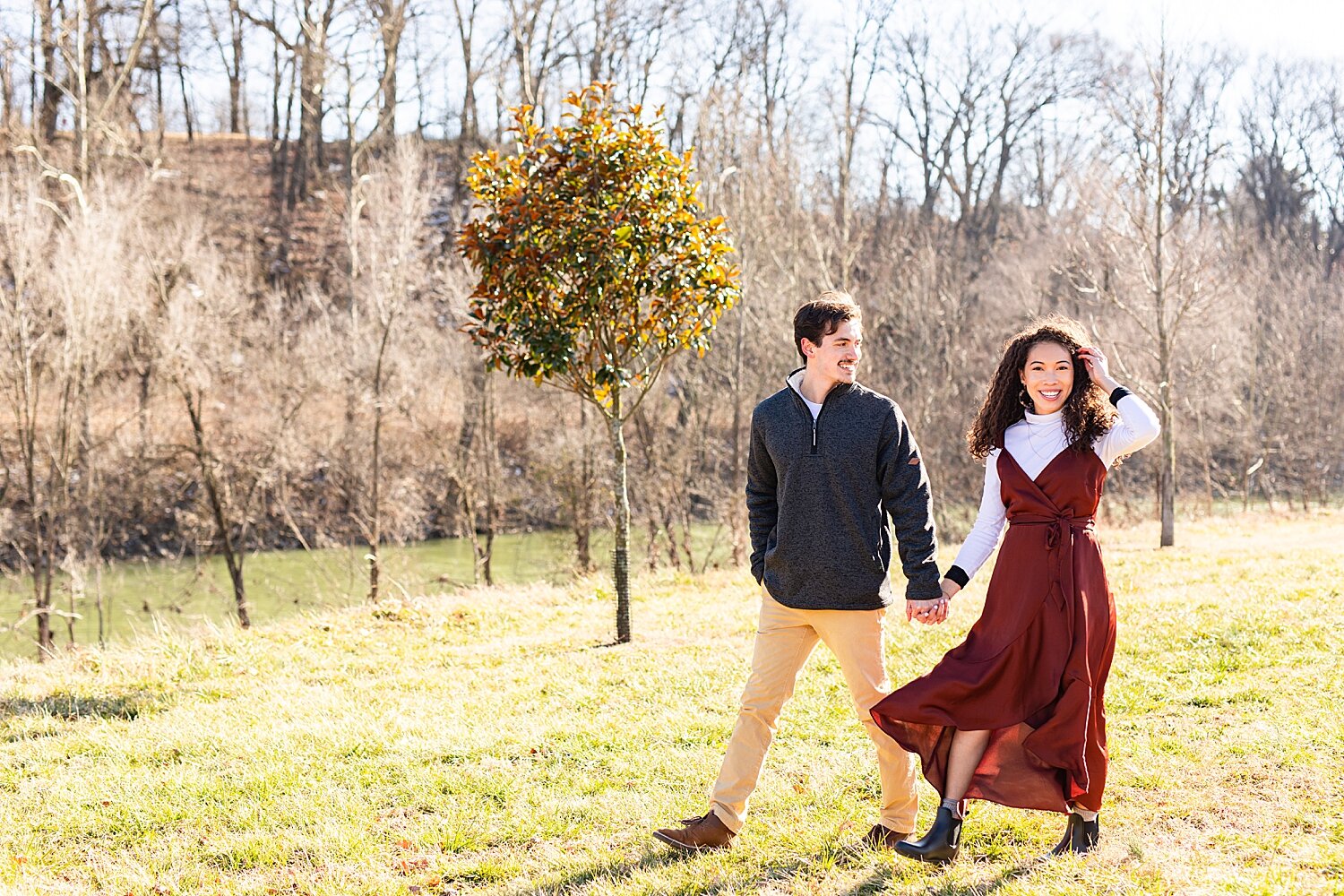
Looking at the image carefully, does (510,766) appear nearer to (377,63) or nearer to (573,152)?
(573,152)

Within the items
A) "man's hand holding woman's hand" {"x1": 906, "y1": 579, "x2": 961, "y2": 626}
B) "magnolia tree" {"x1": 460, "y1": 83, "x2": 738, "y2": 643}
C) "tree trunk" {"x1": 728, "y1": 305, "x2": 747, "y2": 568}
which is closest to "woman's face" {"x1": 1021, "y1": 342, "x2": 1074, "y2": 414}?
"man's hand holding woman's hand" {"x1": 906, "y1": 579, "x2": 961, "y2": 626}

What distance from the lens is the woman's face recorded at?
394 cm

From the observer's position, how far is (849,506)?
388 cm

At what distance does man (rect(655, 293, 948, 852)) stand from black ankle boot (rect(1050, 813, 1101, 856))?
0.52 m

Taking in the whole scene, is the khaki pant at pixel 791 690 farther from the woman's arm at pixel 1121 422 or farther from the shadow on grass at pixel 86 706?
the shadow on grass at pixel 86 706

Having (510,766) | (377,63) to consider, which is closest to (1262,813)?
(510,766)

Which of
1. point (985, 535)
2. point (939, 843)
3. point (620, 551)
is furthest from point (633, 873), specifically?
point (620, 551)

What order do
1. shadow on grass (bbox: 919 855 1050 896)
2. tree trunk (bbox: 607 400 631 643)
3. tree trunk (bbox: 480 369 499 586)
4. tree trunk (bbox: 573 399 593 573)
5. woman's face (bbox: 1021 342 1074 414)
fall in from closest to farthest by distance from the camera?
1. shadow on grass (bbox: 919 855 1050 896)
2. woman's face (bbox: 1021 342 1074 414)
3. tree trunk (bbox: 607 400 631 643)
4. tree trunk (bbox: 573 399 593 573)
5. tree trunk (bbox: 480 369 499 586)

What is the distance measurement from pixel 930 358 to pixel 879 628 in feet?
61.6

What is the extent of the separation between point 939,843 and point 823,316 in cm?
184

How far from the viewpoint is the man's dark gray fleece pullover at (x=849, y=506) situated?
385 cm

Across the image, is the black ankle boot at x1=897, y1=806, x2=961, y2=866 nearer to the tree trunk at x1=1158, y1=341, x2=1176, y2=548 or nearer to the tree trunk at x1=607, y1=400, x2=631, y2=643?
the tree trunk at x1=607, y1=400, x2=631, y2=643

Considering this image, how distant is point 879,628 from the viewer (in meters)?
3.96

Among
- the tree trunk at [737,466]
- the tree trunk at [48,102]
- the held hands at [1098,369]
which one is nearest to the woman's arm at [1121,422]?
the held hands at [1098,369]
